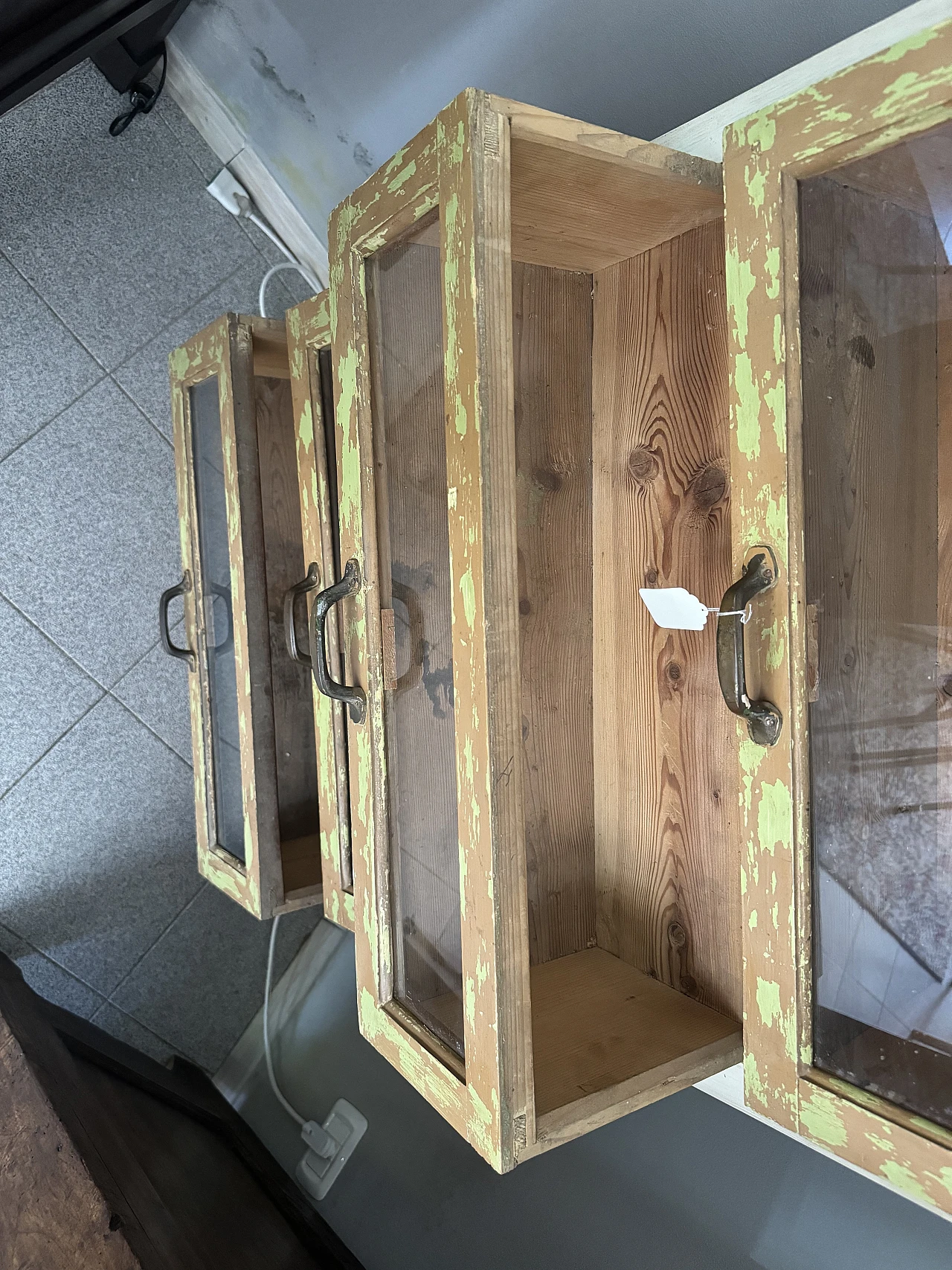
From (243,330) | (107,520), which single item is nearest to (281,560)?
(243,330)

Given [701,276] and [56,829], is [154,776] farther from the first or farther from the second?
[701,276]

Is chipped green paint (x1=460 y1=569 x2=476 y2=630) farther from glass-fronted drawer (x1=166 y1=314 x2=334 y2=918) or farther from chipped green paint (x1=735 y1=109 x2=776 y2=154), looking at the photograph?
glass-fronted drawer (x1=166 y1=314 x2=334 y2=918)

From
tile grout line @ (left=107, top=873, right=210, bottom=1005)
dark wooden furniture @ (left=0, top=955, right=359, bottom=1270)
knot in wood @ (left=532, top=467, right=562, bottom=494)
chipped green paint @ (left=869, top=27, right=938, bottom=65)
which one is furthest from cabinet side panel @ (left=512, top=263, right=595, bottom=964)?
tile grout line @ (left=107, top=873, right=210, bottom=1005)

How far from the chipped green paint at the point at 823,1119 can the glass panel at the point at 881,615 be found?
0.07ft

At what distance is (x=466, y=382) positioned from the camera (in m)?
0.68

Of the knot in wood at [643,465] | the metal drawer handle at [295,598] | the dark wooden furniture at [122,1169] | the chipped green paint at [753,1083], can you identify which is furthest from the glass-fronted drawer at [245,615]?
the chipped green paint at [753,1083]

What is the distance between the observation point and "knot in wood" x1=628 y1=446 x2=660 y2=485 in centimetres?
95

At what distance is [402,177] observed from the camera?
0.75 metres

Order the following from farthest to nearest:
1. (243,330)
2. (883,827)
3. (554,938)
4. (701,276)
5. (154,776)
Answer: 1. (154,776)
2. (243,330)
3. (554,938)
4. (701,276)
5. (883,827)

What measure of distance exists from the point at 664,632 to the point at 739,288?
42cm

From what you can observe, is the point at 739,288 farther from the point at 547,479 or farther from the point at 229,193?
the point at 229,193

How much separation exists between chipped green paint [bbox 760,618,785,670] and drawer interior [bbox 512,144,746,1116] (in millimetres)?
272

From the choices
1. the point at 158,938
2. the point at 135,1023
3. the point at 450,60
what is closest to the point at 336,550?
the point at 450,60

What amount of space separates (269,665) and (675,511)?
0.68 m
